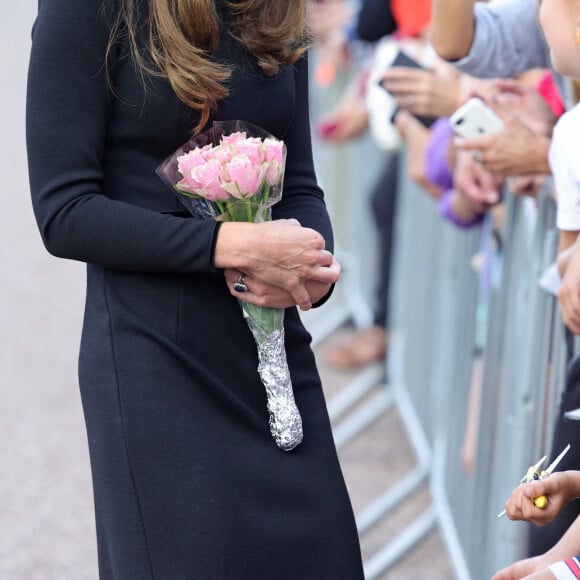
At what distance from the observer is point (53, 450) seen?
15.8ft

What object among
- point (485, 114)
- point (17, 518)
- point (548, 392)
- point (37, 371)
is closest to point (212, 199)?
point (485, 114)

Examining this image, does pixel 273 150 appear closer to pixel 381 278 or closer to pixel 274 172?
pixel 274 172

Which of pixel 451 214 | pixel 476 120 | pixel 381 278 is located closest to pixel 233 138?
pixel 476 120

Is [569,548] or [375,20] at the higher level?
[375,20]

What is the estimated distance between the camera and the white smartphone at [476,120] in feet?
8.46

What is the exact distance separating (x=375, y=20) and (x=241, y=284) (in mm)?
1926

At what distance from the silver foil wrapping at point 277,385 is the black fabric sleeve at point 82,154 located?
0.65 ft

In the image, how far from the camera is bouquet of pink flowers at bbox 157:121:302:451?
6.07 ft

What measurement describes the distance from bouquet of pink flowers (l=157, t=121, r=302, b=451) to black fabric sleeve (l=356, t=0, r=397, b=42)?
176cm

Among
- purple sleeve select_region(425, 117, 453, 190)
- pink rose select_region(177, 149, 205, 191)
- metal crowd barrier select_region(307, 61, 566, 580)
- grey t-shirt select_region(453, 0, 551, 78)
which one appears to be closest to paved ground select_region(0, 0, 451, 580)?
metal crowd barrier select_region(307, 61, 566, 580)

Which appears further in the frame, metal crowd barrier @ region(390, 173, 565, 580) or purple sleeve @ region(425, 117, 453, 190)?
purple sleeve @ region(425, 117, 453, 190)

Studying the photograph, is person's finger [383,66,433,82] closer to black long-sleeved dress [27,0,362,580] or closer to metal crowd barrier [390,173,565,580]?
metal crowd barrier [390,173,565,580]

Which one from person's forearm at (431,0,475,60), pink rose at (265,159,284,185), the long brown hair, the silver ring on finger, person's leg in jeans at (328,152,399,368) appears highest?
the long brown hair

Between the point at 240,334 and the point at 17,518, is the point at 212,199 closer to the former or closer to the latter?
the point at 240,334
